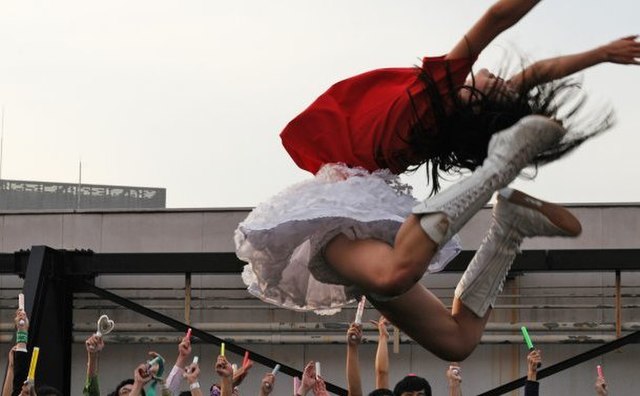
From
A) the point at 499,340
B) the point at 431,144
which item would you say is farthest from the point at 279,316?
the point at 431,144

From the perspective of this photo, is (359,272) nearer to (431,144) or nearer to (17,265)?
(431,144)

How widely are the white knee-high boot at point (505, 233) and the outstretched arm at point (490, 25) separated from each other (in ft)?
1.70

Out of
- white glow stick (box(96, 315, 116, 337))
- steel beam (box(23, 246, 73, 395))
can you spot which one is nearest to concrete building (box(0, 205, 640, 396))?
steel beam (box(23, 246, 73, 395))

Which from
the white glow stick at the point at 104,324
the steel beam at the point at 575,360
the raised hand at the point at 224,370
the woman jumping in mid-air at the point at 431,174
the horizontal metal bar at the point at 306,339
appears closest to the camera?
the woman jumping in mid-air at the point at 431,174

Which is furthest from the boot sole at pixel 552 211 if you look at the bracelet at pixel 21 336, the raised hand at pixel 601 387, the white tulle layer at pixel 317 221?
the bracelet at pixel 21 336

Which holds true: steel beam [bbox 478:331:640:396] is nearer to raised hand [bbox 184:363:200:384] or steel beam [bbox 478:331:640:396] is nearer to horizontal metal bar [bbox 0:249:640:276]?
horizontal metal bar [bbox 0:249:640:276]

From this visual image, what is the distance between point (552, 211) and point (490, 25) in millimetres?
715

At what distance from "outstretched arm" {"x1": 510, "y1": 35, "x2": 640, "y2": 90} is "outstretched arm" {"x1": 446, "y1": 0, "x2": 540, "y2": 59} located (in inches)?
8.6

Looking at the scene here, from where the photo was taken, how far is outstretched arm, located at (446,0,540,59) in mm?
4738

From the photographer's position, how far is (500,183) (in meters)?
4.86

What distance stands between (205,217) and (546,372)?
3.09 metres

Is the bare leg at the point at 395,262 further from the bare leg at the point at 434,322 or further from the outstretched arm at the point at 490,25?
the outstretched arm at the point at 490,25

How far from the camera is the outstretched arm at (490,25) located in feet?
15.5

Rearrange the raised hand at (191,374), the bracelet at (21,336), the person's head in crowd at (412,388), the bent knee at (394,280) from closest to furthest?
1. the bent knee at (394,280)
2. the person's head in crowd at (412,388)
3. the raised hand at (191,374)
4. the bracelet at (21,336)
